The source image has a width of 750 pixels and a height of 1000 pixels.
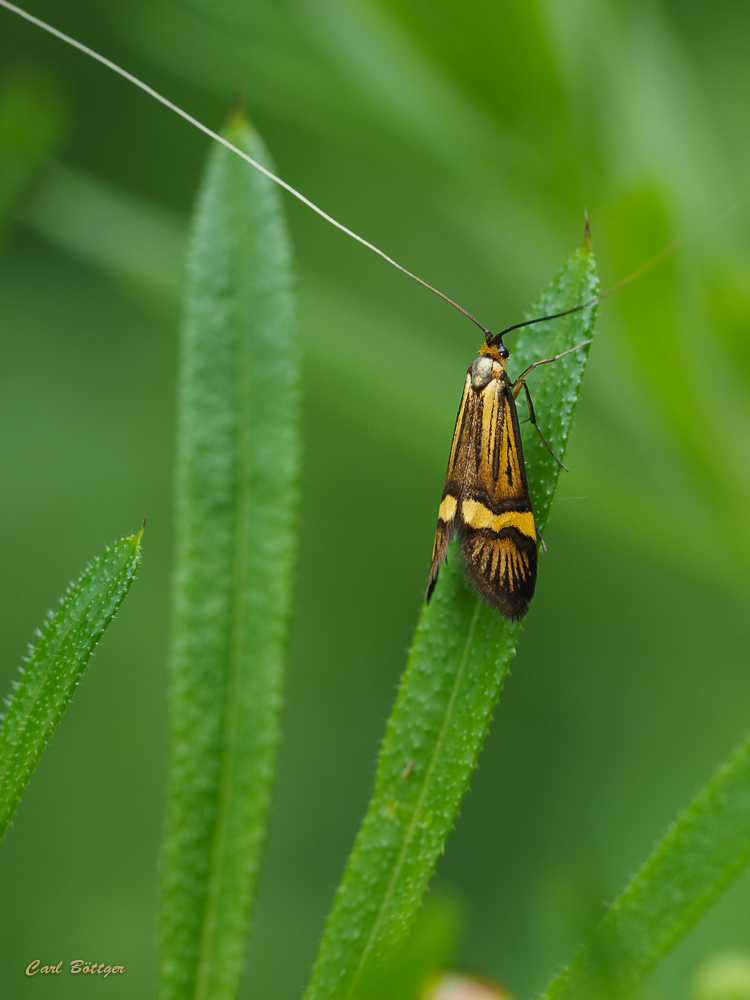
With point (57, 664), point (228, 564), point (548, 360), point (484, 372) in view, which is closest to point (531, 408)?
point (548, 360)

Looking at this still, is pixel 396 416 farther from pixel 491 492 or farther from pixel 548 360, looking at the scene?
pixel 548 360

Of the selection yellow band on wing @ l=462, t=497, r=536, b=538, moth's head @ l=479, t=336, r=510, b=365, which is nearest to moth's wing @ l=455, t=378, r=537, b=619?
yellow band on wing @ l=462, t=497, r=536, b=538

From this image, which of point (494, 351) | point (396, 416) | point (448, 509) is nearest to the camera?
point (448, 509)

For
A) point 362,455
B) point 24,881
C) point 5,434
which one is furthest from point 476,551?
point 5,434

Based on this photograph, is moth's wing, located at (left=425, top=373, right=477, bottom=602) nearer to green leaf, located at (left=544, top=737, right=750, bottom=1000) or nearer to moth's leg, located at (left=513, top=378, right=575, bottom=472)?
moth's leg, located at (left=513, top=378, right=575, bottom=472)

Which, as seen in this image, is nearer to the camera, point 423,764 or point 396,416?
point 423,764

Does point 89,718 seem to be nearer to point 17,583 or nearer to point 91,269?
point 17,583
